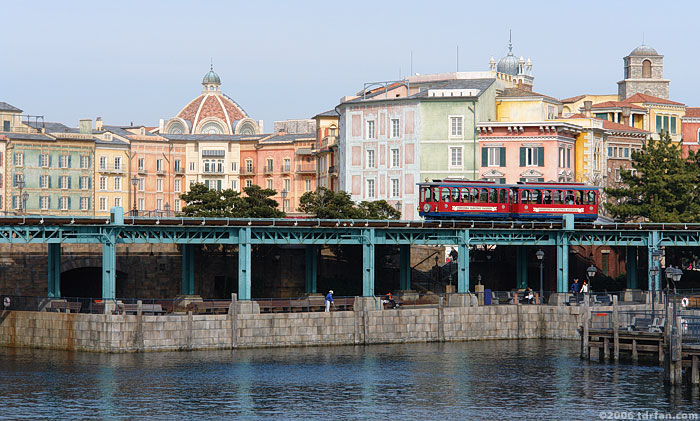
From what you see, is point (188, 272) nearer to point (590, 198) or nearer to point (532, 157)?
point (590, 198)

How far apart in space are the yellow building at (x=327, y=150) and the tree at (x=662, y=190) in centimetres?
3646

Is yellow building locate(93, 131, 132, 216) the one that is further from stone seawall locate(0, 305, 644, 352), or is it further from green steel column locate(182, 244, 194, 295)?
stone seawall locate(0, 305, 644, 352)

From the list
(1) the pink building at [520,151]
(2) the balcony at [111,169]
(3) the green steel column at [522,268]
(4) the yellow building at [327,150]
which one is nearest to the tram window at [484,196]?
(3) the green steel column at [522,268]

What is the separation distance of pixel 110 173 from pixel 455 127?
2003 inches

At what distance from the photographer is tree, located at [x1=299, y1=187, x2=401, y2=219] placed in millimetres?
109250

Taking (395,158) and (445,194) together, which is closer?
(445,194)

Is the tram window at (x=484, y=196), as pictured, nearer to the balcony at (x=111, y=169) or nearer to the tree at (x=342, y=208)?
the tree at (x=342, y=208)

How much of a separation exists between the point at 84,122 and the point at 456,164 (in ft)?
170

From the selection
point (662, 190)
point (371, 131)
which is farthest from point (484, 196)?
point (371, 131)

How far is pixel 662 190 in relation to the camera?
109875 mm

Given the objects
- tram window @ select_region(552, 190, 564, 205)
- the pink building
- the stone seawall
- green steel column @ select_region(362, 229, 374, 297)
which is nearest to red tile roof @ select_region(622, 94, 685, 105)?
the pink building

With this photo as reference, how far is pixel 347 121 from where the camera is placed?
12462 centimetres

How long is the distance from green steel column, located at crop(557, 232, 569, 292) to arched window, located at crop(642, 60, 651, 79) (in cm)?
7243

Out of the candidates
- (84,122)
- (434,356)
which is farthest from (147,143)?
(434,356)
